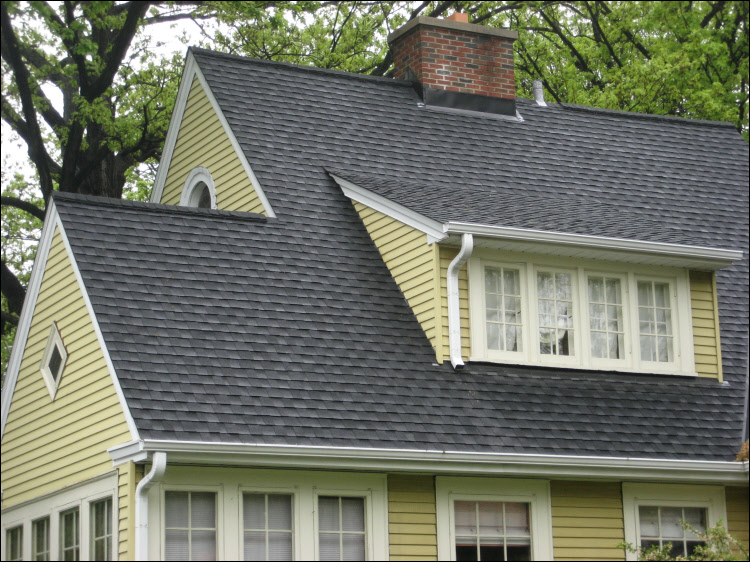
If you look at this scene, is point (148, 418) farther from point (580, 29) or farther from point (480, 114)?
point (580, 29)

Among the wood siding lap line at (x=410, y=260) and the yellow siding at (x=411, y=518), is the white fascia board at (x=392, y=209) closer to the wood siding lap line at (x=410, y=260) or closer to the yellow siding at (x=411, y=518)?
the wood siding lap line at (x=410, y=260)

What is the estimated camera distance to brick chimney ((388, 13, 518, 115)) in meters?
19.2

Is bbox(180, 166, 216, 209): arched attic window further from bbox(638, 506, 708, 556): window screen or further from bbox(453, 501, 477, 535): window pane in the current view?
bbox(638, 506, 708, 556): window screen

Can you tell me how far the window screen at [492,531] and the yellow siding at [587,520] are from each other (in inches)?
13.8

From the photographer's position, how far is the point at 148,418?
38.6 feet

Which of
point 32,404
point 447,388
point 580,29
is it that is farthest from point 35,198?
point 447,388

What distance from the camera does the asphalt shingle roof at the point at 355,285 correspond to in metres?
12.8

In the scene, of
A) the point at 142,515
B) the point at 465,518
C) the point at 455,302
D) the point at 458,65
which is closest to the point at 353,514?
the point at 465,518

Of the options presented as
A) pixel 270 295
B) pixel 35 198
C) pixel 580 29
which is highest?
pixel 580 29

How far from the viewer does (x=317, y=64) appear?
85.1ft

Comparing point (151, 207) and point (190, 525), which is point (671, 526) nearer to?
point (190, 525)

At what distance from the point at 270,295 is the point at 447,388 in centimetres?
225

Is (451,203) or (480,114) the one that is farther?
(480,114)

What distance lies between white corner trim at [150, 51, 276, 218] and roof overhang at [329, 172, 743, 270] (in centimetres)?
119
